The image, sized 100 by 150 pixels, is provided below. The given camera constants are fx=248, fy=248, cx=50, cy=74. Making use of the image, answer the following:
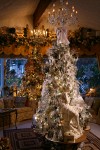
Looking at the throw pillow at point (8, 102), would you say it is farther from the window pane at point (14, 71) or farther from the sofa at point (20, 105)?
the window pane at point (14, 71)

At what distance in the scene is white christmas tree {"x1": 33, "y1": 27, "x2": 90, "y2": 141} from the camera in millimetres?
5000

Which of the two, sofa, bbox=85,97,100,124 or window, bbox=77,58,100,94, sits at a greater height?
window, bbox=77,58,100,94

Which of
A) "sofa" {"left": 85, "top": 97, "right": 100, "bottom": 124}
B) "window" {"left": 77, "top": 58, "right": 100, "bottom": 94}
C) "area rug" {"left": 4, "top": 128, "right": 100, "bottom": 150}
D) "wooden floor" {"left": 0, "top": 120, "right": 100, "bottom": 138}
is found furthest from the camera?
"window" {"left": 77, "top": 58, "right": 100, "bottom": 94}

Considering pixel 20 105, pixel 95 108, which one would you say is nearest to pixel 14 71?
pixel 20 105

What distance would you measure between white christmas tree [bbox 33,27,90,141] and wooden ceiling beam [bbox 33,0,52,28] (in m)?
0.93

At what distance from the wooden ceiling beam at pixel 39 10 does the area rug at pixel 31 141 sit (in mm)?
3242

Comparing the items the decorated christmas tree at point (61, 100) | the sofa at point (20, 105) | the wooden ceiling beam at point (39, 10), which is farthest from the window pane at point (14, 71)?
the decorated christmas tree at point (61, 100)

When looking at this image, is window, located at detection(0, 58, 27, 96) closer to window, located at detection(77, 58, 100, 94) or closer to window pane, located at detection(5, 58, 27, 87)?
window pane, located at detection(5, 58, 27, 87)

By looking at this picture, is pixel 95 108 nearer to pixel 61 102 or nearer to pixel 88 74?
pixel 88 74

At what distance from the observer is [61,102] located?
528cm

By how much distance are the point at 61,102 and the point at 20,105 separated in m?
3.21

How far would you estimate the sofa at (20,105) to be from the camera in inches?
305

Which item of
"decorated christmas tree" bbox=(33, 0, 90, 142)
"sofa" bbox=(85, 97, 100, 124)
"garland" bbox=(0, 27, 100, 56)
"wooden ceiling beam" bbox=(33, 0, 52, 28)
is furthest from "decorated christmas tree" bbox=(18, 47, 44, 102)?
"decorated christmas tree" bbox=(33, 0, 90, 142)

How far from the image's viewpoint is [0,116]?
720 cm
